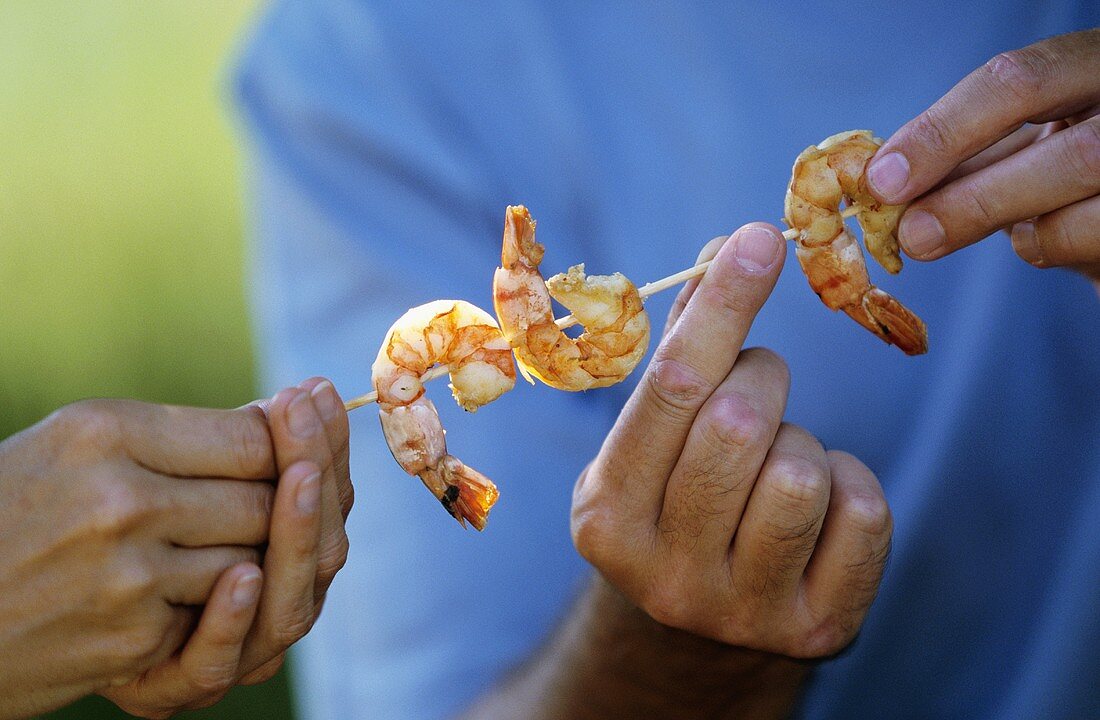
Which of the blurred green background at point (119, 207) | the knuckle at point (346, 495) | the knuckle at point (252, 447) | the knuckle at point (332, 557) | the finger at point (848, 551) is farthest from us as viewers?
the blurred green background at point (119, 207)

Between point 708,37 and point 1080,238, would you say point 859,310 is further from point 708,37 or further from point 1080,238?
point 708,37

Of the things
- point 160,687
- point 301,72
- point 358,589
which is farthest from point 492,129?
point 160,687

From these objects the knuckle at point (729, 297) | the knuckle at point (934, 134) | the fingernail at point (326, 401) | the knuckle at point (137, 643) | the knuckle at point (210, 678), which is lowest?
the knuckle at point (210, 678)

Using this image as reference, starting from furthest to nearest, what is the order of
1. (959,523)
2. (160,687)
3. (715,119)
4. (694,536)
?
(715,119) < (959,523) < (694,536) < (160,687)

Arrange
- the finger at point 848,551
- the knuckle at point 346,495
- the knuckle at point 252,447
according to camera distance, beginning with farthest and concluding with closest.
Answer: the finger at point 848,551 → the knuckle at point 346,495 → the knuckle at point 252,447

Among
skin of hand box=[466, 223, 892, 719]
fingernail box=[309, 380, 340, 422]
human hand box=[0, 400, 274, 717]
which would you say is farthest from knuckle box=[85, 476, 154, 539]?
skin of hand box=[466, 223, 892, 719]

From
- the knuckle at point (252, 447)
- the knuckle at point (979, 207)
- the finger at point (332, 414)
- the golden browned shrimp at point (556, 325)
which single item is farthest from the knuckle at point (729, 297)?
the knuckle at point (252, 447)

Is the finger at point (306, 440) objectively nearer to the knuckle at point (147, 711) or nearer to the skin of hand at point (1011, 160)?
the knuckle at point (147, 711)

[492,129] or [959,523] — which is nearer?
[959,523]
